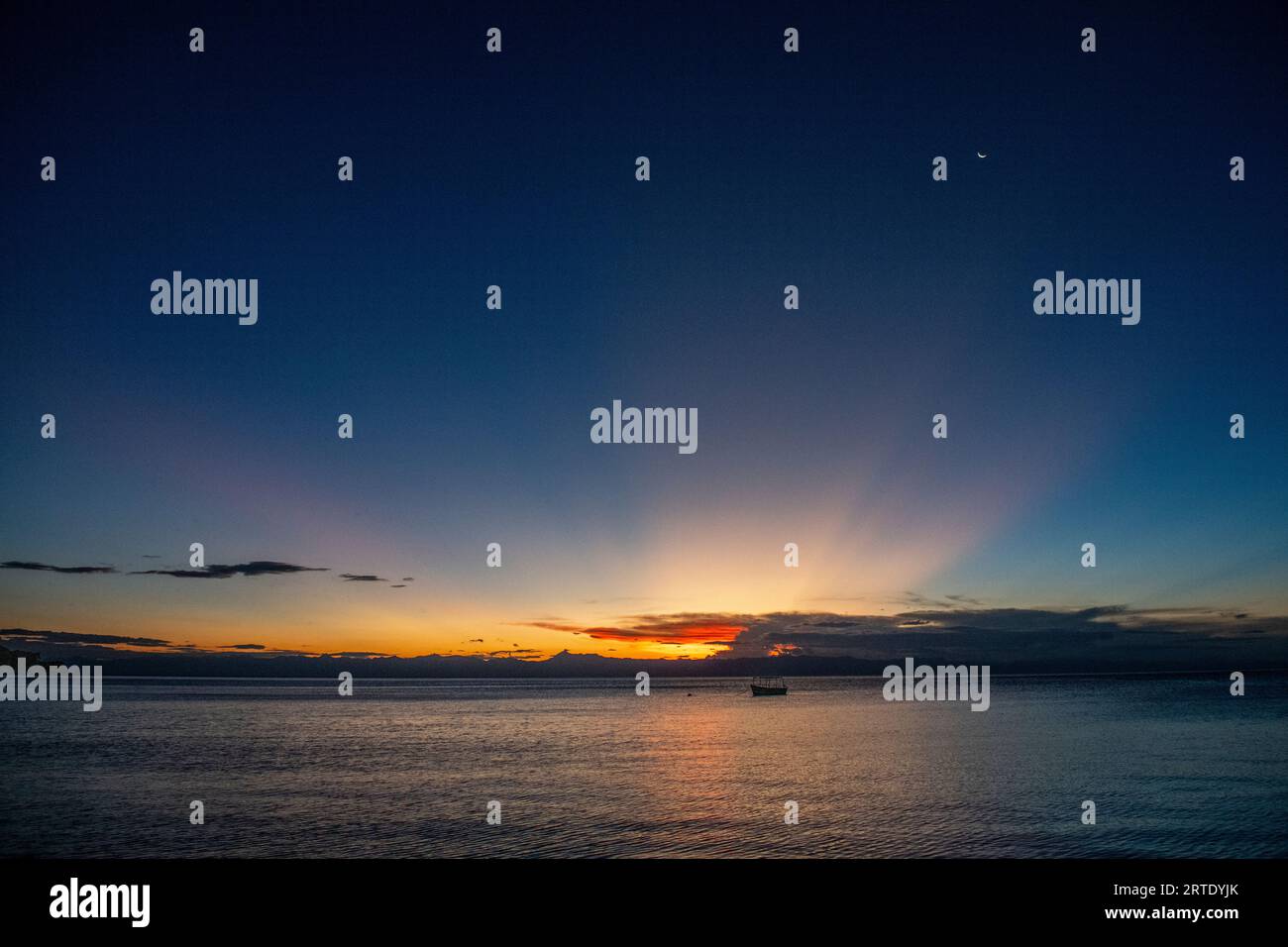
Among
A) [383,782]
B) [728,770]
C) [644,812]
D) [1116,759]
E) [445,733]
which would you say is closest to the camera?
[644,812]

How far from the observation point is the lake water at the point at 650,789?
28594 millimetres

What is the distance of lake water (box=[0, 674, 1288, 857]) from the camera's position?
28594 mm

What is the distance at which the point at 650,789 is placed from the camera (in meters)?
40.1
